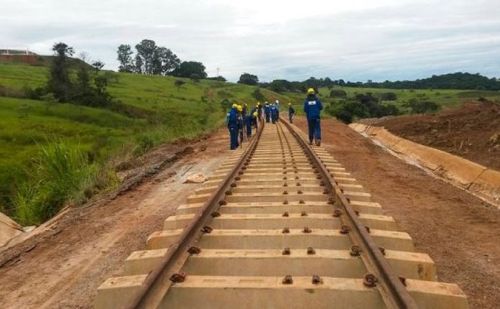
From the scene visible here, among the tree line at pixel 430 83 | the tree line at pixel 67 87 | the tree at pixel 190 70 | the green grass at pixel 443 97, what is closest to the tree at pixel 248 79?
the tree line at pixel 430 83

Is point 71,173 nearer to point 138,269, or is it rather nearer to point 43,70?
point 138,269

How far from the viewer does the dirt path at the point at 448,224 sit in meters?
5.16

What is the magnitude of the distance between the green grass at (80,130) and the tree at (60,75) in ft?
12.6

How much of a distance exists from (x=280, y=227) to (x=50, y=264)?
261 centimetres

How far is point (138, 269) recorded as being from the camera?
416 centimetres

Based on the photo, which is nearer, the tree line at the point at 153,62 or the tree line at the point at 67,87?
the tree line at the point at 67,87

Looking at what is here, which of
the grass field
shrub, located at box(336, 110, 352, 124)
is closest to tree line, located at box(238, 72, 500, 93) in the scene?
the grass field

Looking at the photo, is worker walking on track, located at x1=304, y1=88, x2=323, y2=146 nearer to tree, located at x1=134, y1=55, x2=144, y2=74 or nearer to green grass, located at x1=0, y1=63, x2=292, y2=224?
green grass, located at x1=0, y1=63, x2=292, y2=224

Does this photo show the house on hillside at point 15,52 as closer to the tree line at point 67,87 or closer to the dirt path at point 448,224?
the tree line at point 67,87

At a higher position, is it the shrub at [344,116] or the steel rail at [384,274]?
the steel rail at [384,274]

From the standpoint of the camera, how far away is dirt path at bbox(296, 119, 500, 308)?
5.16m

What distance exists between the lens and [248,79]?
470ft

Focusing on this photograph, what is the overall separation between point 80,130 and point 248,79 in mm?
94635

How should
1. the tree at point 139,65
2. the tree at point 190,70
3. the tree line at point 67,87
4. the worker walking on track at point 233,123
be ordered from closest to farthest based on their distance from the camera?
the worker walking on track at point 233,123 < the tree line at point 67,87 < the tree at point 190,70 < the tree at point 139,65
